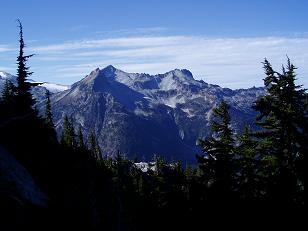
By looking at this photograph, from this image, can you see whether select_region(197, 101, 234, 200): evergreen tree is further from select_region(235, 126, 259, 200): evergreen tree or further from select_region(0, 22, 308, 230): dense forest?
select_region(235, 126, 259, 200): evergreen tree

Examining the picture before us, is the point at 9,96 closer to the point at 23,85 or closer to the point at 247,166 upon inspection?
the point at 23,85

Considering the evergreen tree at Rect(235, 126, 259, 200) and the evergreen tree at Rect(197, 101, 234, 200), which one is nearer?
the evergreen tree at Rect(197, 101, 234, 200)

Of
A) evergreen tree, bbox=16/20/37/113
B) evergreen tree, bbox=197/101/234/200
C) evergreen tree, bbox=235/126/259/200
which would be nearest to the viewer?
evergreen tree, bbox=197/101/234/200

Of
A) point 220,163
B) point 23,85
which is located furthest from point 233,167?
point 23,85

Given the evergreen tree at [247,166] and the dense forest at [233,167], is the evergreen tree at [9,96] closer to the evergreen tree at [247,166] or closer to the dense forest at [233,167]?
the dense forest at [233,167]

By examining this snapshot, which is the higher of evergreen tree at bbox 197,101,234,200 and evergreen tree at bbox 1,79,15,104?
evergreen tree at bbox 1,79,15,104

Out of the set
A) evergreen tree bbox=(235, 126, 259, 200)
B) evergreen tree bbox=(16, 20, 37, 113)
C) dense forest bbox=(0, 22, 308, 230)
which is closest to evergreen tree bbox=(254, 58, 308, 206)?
dense forest bbox=(0, 22, 308, 230)

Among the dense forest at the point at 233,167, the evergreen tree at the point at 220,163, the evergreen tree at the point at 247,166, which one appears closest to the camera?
the dense forest at the point at 233,167

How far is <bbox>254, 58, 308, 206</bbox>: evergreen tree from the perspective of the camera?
27.6 metres

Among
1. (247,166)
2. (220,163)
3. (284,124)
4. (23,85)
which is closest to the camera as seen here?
(284,124)

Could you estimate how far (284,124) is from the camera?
27859 millimetres

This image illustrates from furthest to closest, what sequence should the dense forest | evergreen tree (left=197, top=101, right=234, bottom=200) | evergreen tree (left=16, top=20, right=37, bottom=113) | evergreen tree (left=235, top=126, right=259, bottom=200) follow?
1. evergreen tree (left=16, top=20, right=37, bottom=113)
2. evergreen tree (left=235, top=126, right=259, bottom=200)
3. evergreen tree (left=197, top=101, right=234, bottom=200)
4. the dense forest

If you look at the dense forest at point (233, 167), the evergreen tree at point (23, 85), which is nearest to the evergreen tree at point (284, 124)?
the dense forest at point (233, 167)

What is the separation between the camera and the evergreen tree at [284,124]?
27.6 meters
